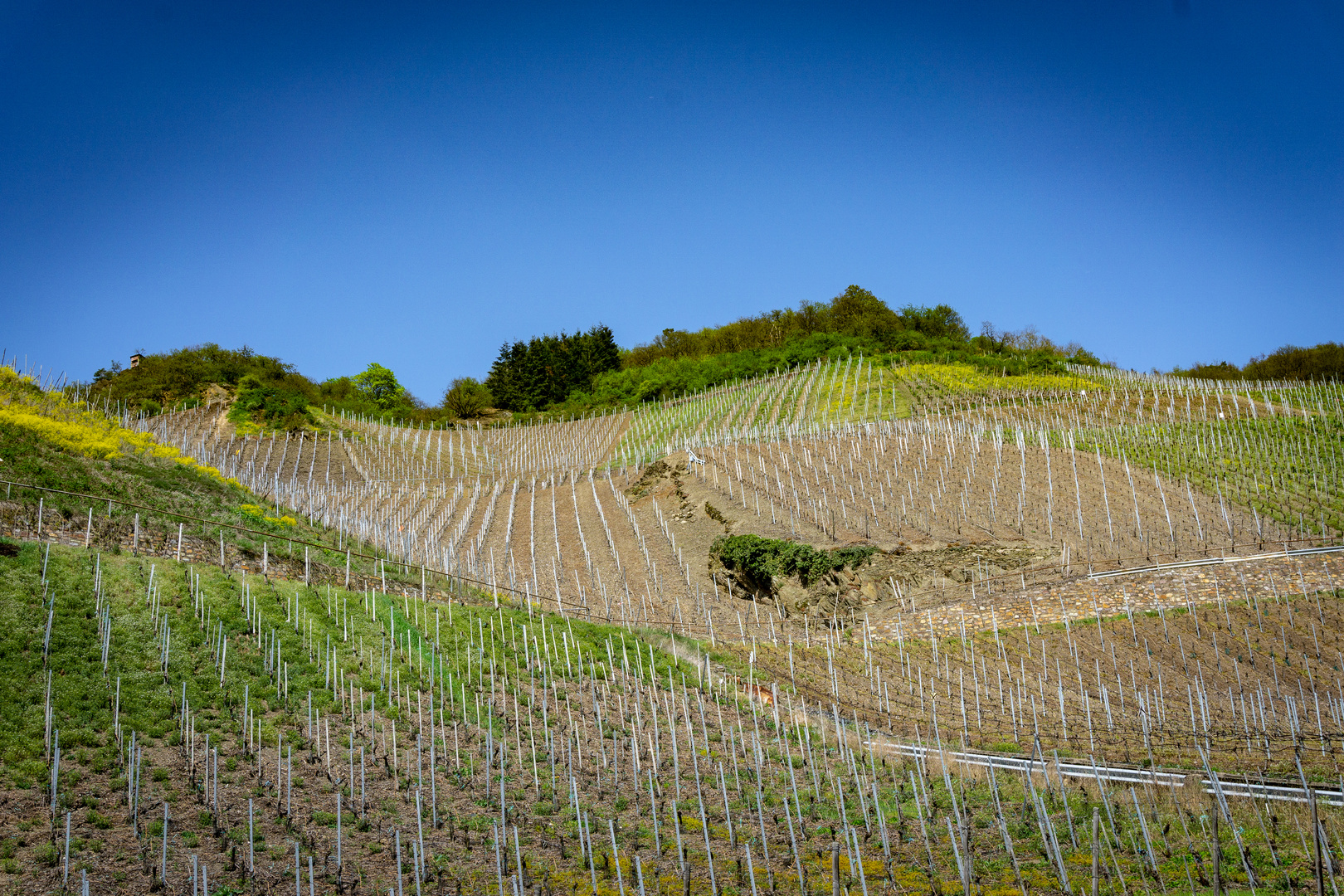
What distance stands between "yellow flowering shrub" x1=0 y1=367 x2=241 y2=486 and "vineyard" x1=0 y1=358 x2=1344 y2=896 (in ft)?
0.69

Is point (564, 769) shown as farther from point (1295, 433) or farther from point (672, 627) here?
point (1295, 433)

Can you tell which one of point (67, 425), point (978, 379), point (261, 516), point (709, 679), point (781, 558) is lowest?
point (709, 679)

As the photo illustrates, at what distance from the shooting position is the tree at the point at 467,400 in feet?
191

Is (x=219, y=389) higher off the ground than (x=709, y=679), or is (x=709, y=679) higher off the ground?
(x=219, y=389)

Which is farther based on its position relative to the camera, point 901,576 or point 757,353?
point 757,353

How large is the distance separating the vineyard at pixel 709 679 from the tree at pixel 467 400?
28629mm

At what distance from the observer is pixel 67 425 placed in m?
22.7

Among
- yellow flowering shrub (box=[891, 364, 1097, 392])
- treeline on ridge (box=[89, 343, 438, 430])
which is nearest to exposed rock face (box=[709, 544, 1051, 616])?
yellow flowering shrub (box=[891, 364, 1097, 392])

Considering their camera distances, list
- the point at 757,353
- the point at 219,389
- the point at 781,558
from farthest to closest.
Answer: the point at 757,353 < the point at 219,389 < the point at 781,558

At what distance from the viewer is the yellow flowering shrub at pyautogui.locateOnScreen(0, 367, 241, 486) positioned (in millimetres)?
21797

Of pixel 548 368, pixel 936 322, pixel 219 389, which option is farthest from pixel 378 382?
pixel 936 322

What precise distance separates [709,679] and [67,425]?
20.2 m

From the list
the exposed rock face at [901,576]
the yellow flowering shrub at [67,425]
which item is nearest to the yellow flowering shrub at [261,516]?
the yellow flowering shrub at [67,425]

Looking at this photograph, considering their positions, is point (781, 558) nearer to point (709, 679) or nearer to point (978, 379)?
point (709, 679)
